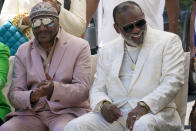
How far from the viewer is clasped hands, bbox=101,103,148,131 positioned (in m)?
5.60

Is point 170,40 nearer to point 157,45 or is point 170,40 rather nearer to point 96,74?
point 157,45

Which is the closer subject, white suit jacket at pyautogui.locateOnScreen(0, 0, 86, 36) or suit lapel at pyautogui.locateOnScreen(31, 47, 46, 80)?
suit lapel at pyautogui.locateOnScreen(31, 47, 46, 80)

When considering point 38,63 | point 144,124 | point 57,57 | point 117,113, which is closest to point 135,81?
point 117,113

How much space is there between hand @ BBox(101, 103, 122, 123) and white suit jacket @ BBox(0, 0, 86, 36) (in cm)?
151

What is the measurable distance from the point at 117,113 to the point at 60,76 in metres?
0.84

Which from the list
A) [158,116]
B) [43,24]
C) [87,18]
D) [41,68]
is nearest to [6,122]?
[41,68]

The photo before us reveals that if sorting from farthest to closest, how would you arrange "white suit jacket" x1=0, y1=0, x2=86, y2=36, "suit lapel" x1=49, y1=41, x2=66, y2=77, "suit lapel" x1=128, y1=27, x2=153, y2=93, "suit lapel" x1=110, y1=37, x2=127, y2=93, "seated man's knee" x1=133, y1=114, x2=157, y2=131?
"white suit jacket" x1=0, y1=0, x2=86, y2=36
"suit lapel" x1=49, y1=41, x2=66, y2=77
"suit lapel" x1=110, y1=37, x2=127, y2=93
"suit lapel" x1=128, y1=27, x2=153, y2=93
"seated man's knee" x1=133, y1=114, x2=157, y2=131

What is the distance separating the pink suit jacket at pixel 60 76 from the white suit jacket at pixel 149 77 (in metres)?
0.20

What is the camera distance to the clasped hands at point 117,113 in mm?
5598

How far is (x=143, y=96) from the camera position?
591cm

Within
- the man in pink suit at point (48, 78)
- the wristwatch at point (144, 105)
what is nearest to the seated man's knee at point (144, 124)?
the wristwatch at point (144, 105)

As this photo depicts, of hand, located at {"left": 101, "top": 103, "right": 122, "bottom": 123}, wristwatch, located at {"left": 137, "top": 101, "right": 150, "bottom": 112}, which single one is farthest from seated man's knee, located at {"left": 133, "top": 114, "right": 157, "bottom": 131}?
hand, located at {"left": 101, "top": 103, "right": 122, "bottom": 123}

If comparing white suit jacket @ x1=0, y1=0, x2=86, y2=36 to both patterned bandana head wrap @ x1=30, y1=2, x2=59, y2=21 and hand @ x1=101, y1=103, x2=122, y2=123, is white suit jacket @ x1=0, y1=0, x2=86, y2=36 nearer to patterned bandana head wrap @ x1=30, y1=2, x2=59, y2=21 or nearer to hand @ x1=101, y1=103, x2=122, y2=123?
patterned bandana head wrap @ x1=30, y1=2, x2=59, y2=21

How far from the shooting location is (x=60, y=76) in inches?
249
